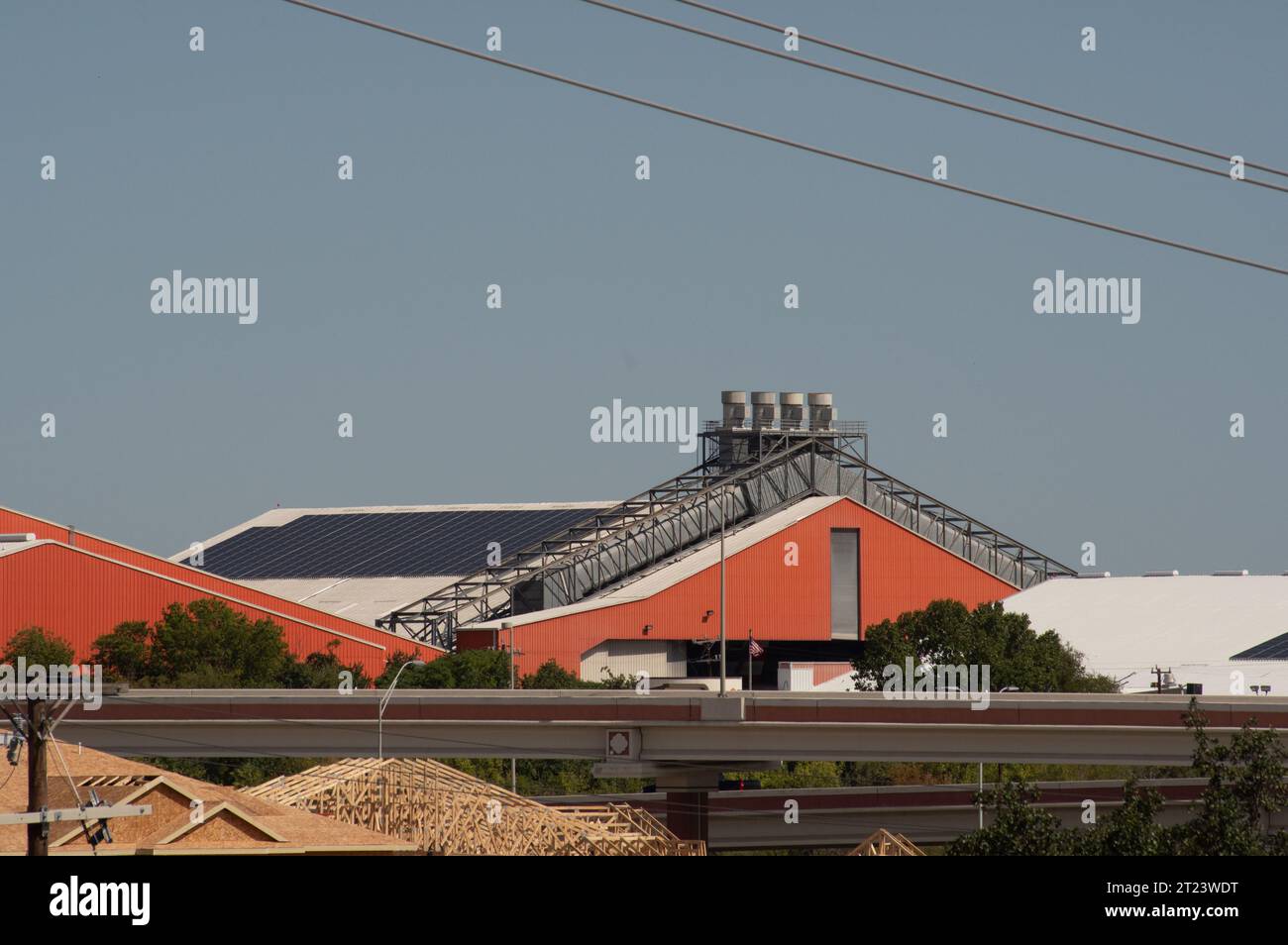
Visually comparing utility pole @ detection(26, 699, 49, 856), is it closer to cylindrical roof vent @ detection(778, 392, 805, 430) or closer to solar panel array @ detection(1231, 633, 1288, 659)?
solar panel array @ detection(1231, 633, 1288, 659)

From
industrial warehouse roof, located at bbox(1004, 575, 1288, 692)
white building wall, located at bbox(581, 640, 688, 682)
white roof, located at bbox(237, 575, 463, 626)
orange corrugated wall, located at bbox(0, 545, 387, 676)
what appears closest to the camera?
industrial warehouse roof, located at bbox(1004, 575, 1288, 692)

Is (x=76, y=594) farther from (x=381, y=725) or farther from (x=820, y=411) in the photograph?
(x=820, y=411)

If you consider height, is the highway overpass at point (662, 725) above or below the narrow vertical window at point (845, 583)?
below

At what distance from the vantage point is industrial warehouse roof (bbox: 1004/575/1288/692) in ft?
236

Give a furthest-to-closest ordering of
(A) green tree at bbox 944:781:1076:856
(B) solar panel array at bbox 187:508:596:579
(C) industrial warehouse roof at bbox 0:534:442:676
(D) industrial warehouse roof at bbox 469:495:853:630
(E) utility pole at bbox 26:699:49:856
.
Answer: (B) solar panel array at bbox 187:508:596:579
(D) industrial warehouse roof at bbox 469:495:853:630
(C) industrial warehouse roof at bbox 0:534:442:676
(A) green tree at bbox 944:781:1076:856
(E) utility pole at bbox 26:699:49:856

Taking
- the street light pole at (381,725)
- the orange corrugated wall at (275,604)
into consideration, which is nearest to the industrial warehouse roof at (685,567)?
the orange corrugated wall at (275,604)

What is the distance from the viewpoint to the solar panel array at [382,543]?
108 m

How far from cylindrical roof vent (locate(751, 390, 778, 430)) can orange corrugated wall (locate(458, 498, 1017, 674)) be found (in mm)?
10860

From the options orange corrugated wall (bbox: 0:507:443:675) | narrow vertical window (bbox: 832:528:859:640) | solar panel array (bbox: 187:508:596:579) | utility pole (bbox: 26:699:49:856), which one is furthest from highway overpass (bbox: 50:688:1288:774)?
solar panel array (bbox: 187:508:596:579)

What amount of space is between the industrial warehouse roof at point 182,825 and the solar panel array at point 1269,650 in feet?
150

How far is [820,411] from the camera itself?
10988 centimetres

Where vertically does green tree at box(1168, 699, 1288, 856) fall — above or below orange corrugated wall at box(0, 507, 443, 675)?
below

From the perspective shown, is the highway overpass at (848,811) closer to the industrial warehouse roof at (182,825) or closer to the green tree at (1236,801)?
the industrial warehouse roof at (182,825)
